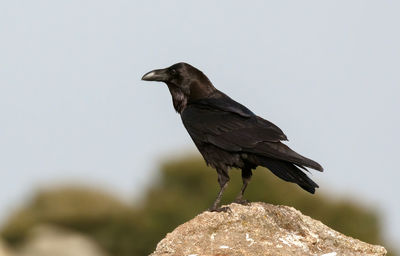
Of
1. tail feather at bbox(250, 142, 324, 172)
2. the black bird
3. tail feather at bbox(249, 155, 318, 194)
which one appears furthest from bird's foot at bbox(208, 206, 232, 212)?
tail feather at bbox(250, 142, 324, 172)

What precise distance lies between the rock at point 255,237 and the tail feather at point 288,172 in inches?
12.9

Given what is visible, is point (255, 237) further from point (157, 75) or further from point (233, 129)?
point (157, 75)

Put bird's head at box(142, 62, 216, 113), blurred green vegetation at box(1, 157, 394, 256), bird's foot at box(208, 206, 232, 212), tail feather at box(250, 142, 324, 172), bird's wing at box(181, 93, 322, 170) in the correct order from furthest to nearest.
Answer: blurred green vegetation at box(1, 157, 394, 256) < bird's head at box(142, 62, 216, 113) < bird's wing at box(181, 93, 322, 170) < tail feather at box(250, 142, 324, 172) < bird's foot at box(208, 206, 232, 212)

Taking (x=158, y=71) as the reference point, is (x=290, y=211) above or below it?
below

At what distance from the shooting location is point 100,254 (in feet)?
159

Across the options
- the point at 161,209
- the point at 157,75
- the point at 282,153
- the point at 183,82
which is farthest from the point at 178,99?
the point at 161,209

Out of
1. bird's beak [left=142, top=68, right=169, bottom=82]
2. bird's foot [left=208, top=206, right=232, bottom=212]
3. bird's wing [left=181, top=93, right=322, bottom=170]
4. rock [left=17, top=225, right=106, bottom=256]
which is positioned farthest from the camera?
rock [left=17, top=225, right=106, bottom=256]

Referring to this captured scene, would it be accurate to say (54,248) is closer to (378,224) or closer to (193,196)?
(193,196)

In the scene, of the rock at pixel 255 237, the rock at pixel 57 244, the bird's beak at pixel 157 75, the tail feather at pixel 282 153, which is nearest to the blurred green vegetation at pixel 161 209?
the rock at pixel 57 244

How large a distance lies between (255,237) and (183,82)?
2831mm

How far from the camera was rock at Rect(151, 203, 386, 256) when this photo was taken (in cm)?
1011

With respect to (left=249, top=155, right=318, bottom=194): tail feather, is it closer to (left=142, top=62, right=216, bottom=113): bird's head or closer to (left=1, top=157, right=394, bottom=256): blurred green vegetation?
(left=142, top=62, right=216, bottom=113): bird's head

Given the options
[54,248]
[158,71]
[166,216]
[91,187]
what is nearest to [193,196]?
[166,216]

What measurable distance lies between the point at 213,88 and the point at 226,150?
1.21 m
